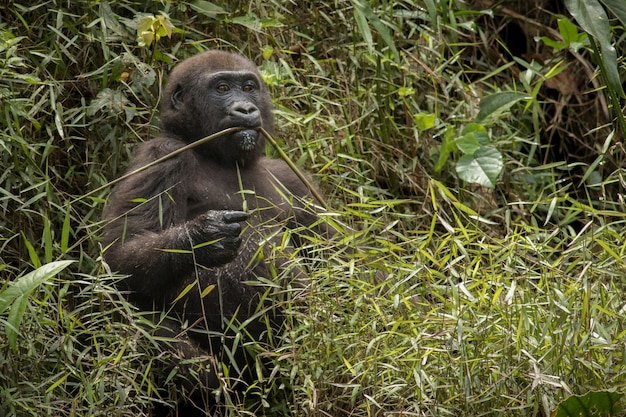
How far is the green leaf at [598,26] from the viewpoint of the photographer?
310cm

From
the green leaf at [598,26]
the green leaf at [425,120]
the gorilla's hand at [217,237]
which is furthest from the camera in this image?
the green leaf at [425,120]

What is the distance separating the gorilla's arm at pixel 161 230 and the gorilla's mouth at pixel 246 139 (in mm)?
229

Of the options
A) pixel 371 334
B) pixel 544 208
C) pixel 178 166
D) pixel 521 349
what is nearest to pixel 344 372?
pixel 371 334

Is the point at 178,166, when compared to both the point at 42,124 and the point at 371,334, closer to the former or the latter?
the point at 42,124

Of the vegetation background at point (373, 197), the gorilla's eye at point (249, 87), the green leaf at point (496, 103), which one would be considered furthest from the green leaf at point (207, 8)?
the green leaf at point (496, 103)

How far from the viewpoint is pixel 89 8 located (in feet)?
17.5

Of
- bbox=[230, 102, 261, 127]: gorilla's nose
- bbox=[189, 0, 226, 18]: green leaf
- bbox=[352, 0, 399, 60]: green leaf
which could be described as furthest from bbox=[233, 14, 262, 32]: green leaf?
bbox=[352, 0, 399, 60]: green leaf

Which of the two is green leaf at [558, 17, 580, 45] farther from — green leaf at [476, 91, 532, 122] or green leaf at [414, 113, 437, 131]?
green leaf at [414, 113, 437, 131]

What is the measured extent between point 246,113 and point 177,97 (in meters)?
0.39

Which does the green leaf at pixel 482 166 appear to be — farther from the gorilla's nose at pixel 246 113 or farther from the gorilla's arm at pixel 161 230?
the gorilla's arm at pixel 161 230

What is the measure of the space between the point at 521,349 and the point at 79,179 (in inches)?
104

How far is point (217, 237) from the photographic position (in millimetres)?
4160

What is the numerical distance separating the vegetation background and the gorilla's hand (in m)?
0.38

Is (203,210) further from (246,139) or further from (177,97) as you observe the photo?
(177,97)
